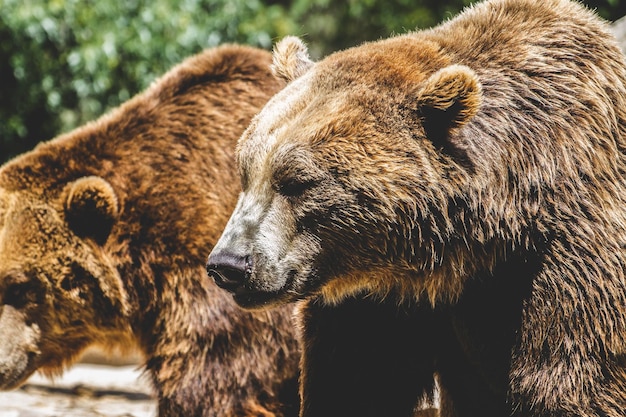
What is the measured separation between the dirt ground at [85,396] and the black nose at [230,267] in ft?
9.72

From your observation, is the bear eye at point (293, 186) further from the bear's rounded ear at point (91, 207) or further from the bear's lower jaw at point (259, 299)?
the bear's rounded ear at point (91, 207)

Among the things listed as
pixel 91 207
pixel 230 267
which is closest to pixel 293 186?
pixel 230 267

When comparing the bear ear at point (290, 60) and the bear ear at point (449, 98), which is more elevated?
the bear ear at point (290, 60)

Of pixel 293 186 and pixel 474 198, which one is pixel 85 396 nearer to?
pixel 293 186

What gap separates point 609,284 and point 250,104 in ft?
8.07

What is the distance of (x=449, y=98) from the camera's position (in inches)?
132

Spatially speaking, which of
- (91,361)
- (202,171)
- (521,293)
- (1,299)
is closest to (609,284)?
(521,293)

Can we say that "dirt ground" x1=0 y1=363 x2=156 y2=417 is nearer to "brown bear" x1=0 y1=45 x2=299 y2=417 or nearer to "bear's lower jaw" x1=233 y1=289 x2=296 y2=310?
"brown bear" x1=0 y1=45 x2=299 y2=417

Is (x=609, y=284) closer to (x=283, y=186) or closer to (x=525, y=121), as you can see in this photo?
(x=525, y=121)

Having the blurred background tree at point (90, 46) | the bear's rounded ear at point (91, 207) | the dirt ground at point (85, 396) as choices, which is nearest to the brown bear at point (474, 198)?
the bear's rounded ear at point (91, 207)

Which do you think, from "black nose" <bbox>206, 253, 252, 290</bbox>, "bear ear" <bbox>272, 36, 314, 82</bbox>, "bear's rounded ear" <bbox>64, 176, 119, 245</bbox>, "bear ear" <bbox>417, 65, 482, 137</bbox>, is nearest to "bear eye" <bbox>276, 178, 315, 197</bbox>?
Result: "black nose" <bbox>206, 253, 252, 290</bbox>

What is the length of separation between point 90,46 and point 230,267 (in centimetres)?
647

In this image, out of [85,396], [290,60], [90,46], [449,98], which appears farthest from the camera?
[90,46]

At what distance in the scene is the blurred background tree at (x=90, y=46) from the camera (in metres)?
9.41
